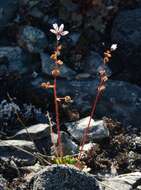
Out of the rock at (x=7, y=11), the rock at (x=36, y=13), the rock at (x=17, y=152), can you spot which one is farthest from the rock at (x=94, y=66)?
the rock at (x=17, y=152)

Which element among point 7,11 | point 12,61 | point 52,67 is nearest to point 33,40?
point 12,61

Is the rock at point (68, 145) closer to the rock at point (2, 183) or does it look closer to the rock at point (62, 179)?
the rock at point (2, 183)

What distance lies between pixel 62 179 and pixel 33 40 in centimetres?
353

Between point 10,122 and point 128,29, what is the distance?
2.51 meters

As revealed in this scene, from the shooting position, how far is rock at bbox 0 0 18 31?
8.62 m

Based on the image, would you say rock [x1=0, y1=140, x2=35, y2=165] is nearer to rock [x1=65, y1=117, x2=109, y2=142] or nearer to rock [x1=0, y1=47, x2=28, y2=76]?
rock [x1=65, y1=117, x2=109, y2=142]

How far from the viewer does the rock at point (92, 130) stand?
22.5ft

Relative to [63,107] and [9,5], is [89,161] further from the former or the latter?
[9,5]

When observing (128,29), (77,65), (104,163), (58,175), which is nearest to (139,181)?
(104,163)

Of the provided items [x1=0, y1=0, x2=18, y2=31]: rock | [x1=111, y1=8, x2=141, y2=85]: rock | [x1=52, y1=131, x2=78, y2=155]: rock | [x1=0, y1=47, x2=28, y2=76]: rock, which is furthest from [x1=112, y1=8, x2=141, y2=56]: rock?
[x1=52, y1=131, x2=78, y2=155]: rock

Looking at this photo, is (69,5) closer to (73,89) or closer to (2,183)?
(73,89)

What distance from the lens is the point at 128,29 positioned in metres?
8.48

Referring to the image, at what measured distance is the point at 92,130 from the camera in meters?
6.89

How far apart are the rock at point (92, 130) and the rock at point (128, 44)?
1.27 meters
